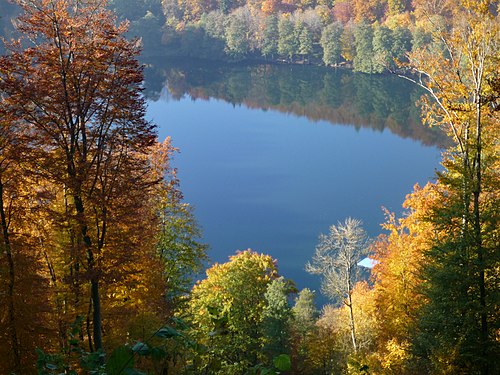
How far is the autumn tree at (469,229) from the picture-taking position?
9766mm

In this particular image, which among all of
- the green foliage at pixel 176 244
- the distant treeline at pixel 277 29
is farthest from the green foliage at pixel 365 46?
the green foliage at pixel 176 244

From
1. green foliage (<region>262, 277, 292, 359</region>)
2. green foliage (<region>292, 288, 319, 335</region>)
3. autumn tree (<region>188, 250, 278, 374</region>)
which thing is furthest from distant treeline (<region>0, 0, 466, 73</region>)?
green foliage (<region>262, 277, 292, 359</region>)

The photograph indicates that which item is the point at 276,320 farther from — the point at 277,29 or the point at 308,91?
the point at 277,29

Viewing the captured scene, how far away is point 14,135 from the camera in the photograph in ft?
29.6

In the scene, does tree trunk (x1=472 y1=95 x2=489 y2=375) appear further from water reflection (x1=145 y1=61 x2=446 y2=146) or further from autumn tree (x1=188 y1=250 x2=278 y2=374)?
water reflection (x1=145 y1=61 x2=446 y2=146)

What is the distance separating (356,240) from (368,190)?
22152 mm

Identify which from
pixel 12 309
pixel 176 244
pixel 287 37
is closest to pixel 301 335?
pixel 176 244

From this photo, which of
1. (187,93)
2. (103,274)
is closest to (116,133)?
(103,274)

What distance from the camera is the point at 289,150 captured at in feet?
153

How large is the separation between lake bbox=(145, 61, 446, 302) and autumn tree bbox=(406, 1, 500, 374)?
16273 mm

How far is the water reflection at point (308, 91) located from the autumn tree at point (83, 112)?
39.0 meters

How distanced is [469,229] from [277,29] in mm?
72700

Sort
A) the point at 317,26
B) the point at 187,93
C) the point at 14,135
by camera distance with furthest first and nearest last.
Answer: the point at 317,26, the point at 187,93, the point at 14,135

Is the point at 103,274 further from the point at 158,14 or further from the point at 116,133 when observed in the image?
the point at 158,14
